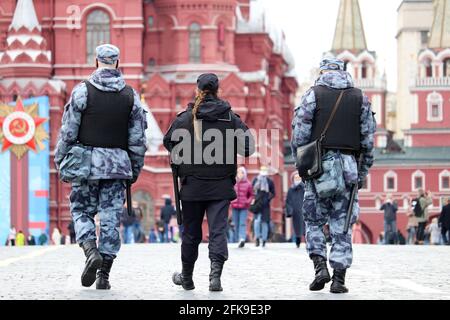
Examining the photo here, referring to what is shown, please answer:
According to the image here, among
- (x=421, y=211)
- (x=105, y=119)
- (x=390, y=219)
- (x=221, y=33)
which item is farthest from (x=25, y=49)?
(x=105, y=119)

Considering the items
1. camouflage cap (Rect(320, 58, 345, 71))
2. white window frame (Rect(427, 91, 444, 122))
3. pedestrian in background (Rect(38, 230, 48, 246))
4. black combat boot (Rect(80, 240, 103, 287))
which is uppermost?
white window frame (Rect(427, 91, 444, 122))

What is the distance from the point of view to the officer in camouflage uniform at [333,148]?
1438 cm

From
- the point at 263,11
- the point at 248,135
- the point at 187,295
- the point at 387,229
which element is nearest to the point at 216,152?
the point at 248,135

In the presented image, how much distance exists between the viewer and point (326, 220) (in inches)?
576

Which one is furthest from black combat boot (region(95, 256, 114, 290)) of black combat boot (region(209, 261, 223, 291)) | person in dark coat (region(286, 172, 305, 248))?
person in dark coat (region(286, 172, 305, 248))

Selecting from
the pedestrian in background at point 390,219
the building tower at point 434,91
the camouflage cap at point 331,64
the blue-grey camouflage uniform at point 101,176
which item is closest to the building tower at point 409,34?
the building tower at point 434,91

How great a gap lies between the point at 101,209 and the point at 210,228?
96cm

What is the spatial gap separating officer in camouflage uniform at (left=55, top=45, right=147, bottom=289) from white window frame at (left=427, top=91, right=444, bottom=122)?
111686 millimetres

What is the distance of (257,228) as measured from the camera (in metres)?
31.6

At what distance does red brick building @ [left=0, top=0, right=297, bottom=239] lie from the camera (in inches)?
3127

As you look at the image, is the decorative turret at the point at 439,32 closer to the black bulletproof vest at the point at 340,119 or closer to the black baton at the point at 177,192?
the black bulletproof vest at the point at 340,119

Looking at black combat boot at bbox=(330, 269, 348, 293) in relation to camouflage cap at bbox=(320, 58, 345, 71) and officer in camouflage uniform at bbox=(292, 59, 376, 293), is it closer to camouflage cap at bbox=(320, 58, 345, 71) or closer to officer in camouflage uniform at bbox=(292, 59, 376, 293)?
officer in camouflage uniform at bbox=(292, 59, 376, 293)
